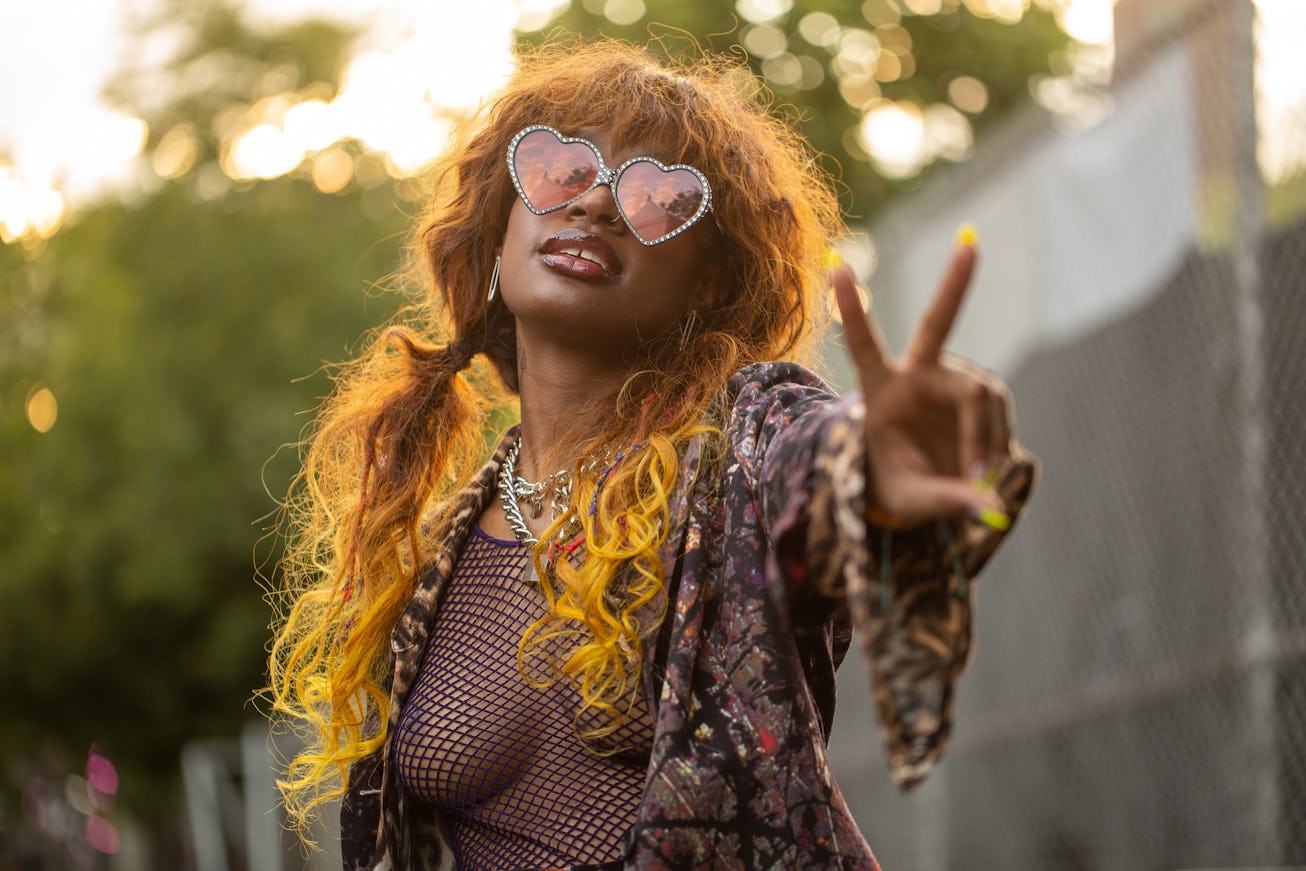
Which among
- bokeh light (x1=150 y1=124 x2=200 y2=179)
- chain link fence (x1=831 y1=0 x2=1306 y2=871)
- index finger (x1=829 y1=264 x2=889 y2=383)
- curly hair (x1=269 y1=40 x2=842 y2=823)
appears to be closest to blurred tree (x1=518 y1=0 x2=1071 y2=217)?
bokeh light (x1=150 y1=124 x2=200 y2=179)

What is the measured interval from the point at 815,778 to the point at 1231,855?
315 cm

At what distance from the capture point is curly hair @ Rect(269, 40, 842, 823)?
234cm

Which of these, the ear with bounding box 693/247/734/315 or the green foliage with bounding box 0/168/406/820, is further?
the green foliage with bounding box 0/168/406/820

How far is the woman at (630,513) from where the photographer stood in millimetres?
1754

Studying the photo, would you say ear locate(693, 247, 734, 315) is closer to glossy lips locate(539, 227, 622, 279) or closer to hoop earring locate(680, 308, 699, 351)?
hoop earring locate(680, 308, 699, 351)

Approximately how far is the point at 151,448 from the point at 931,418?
52.6ft

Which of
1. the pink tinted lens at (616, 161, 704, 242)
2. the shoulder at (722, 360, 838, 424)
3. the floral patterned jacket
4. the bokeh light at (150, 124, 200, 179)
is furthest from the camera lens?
the bokeh light at (150, 124, 200, 179)

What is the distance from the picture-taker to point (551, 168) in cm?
268

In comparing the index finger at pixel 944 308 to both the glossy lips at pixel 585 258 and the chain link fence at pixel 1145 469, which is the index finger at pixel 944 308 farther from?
the chain link fence at pixel 1145 469

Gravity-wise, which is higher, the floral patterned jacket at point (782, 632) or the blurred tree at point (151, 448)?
the floral patterned jacket at point (782, 632)

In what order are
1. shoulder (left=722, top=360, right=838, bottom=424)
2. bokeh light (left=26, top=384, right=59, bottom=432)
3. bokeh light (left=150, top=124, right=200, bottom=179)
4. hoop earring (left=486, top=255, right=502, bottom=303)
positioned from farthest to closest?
bokeh light (left=150, top=124, right=200, bottom=179) < bokeh light (left=26, top=384, right=59, bottom=432) < hoop earring (left=486, top=255, right=502, bottom=303) < shoulder (left=722, top=360, right=838, bottom=424)

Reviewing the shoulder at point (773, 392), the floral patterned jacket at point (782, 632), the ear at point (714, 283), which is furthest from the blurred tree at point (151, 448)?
the floral patterned jacket at point (782, 632)

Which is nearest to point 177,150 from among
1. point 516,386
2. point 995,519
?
point 516,386

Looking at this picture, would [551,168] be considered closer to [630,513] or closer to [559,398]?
[559,398]
